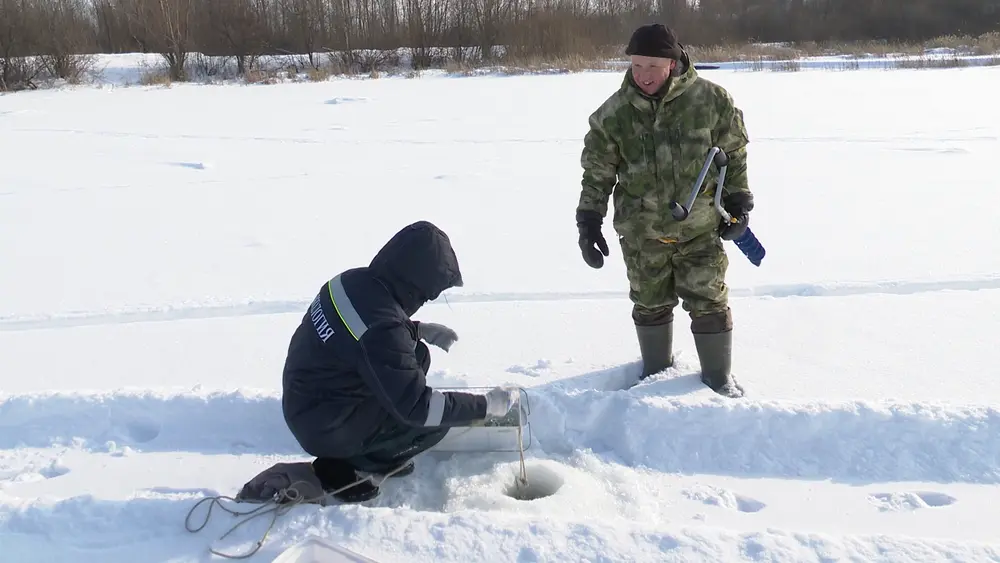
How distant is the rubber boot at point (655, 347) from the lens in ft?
10.3

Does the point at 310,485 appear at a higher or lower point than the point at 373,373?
lower

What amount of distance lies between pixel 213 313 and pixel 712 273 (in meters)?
2.61

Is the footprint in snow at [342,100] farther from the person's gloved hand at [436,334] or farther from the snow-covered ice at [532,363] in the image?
the person's gloved hand at [436,334]

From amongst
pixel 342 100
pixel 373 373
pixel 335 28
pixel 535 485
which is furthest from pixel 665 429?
pixel 335 28

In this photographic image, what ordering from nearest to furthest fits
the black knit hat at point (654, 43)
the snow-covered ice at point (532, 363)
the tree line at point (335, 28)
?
the snow-covered ice at point (532, 363) < the black knit hat at point (654, 43) < the tree line at point (335, 28)

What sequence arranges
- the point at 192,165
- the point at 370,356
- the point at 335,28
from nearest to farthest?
the point at 370,356
the point at 192,165
the point at 335,28

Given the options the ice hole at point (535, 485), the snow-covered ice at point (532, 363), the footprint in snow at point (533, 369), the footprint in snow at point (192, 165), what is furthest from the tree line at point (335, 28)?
the ice hole at point (535, 485)

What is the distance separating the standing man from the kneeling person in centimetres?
84

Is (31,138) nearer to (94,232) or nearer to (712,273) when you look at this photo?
(94,232)

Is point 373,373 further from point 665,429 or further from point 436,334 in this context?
point 665,429

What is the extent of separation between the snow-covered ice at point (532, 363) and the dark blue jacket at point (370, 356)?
27 centimetres

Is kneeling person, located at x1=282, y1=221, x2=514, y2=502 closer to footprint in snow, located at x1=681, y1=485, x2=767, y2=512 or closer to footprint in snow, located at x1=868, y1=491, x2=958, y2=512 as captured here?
footprint in snow, located at x1=681, y1=485, x2=767, y2=512

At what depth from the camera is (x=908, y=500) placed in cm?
248

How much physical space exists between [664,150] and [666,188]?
0.14 m
